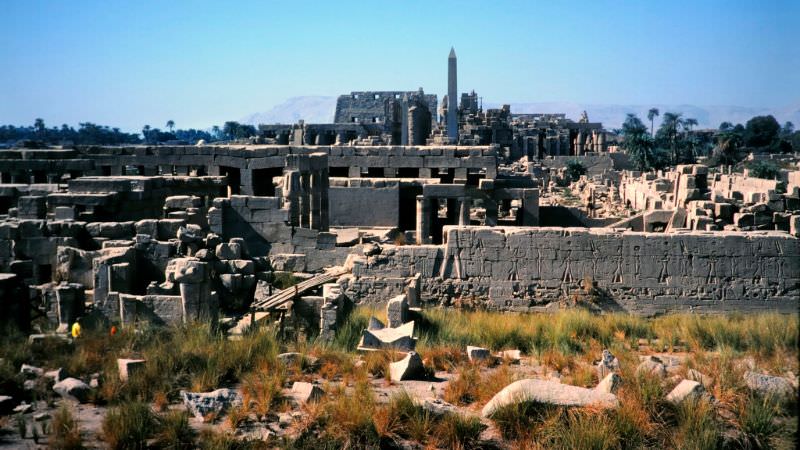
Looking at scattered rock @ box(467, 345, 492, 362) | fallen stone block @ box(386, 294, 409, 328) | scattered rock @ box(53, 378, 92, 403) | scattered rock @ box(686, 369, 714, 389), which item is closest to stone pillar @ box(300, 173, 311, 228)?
fallen stone block @ box(386, 294, 409, 328)

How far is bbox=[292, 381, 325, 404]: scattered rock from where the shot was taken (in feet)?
28.8

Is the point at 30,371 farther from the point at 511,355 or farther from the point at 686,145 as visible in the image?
the point at 686,145

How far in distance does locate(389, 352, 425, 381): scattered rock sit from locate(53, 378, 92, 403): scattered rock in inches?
137

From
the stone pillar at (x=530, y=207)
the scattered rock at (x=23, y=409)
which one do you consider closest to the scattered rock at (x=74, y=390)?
the scattered rock at (x=23, y=409)

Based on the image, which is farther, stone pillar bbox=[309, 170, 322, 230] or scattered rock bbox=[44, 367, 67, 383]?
stone pillar bbox=[309, 170, 322, 230]

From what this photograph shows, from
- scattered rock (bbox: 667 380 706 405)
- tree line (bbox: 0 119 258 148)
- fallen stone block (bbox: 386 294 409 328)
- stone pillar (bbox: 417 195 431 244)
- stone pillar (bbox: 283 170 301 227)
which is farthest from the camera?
tree line (bbox: 0 119 258 148)

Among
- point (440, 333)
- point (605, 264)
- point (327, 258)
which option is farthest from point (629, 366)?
point (327, 258)

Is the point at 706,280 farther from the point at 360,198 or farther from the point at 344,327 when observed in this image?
the point at 360,198

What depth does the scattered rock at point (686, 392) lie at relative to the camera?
323 inches

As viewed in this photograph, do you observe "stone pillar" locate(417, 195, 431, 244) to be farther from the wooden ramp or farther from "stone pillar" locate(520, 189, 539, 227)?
the wooden ramp

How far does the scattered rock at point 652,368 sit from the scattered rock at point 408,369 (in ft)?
8.42

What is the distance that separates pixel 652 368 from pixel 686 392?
1.04 meters

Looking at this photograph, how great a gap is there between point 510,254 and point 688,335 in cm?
324

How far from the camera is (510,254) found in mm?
13750
